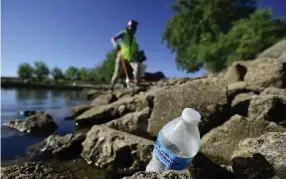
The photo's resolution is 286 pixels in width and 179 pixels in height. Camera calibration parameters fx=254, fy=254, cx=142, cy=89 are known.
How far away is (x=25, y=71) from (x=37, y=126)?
88.5 m

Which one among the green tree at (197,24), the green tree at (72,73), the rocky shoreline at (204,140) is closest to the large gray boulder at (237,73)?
the rocky shoreline at (204,140)

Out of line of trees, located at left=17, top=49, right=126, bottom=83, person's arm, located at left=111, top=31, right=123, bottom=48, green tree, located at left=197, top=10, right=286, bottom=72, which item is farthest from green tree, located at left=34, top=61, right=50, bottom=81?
person's arm, located at left=111, top=31, right=123, bottom=48

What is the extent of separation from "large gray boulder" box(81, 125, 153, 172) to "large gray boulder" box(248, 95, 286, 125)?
1.87m

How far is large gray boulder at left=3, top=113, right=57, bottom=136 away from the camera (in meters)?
5.49

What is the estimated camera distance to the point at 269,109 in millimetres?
3883

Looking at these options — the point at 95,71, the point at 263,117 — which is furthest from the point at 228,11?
the point at 95,71

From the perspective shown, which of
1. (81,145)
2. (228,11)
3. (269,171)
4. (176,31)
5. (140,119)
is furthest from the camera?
(176,31)

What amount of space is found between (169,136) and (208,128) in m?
1.67

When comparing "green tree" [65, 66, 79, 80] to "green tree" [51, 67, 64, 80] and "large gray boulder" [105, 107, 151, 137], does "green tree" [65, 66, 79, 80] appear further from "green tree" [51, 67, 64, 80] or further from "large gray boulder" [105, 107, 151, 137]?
"large gray boulder" [105, 107, 151, 137]

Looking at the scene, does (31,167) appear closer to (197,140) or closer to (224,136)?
(197,140)

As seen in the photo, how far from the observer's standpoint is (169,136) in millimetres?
2146

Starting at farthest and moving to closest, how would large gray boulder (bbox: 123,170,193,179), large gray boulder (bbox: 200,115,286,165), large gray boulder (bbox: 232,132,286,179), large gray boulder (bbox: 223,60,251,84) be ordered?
1. large gray boulder (bbox: 223,60,251,84)
2. large gray boulder (bbox: 200,115,286,165)
3. large gray boulder (bbox: 232,132,286,179)
4. large gray boulder (bbox: 123,170,193,179)

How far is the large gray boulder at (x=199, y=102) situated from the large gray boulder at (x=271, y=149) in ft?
4.29

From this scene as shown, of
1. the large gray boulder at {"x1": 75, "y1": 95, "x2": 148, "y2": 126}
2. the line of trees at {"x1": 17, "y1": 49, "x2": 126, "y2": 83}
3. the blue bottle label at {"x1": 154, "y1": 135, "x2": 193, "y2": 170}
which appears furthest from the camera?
the line of trees at {"x1": 17, "y1": 49, "x2": 126, "y2": 83}
